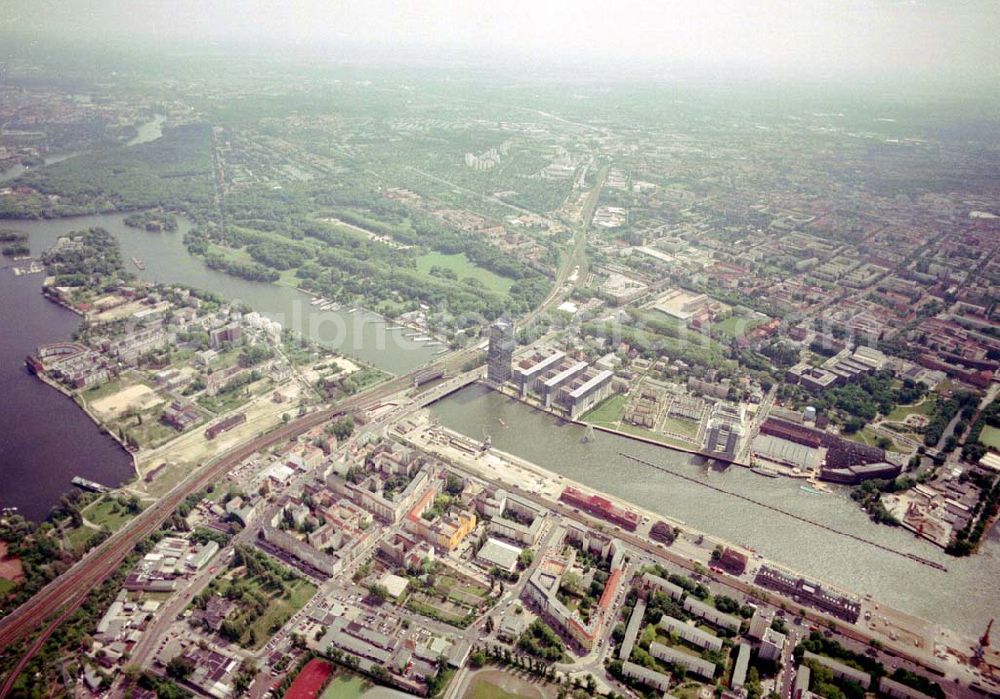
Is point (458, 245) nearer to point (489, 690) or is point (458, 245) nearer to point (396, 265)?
point (396, 265)

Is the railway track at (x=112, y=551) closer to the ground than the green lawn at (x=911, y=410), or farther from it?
closer to the ground

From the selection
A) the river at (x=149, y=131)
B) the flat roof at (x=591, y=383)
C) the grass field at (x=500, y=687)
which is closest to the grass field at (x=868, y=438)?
the flat roof at (x=591, y=383)

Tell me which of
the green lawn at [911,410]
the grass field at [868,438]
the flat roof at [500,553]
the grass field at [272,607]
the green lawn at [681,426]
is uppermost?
the green lawn at [911,410]

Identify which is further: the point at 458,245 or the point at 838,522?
the point at 458,245

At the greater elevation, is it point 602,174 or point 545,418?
point 602,174

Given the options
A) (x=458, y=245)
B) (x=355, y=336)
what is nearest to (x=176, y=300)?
(x=355, y=336)

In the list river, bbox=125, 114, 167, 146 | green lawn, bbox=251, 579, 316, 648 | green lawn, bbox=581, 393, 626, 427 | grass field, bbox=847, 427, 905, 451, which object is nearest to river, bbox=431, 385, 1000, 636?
green lawn, bbox=581, 393, 626, 427

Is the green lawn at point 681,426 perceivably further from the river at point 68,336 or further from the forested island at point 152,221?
the forested island at point 152,221
